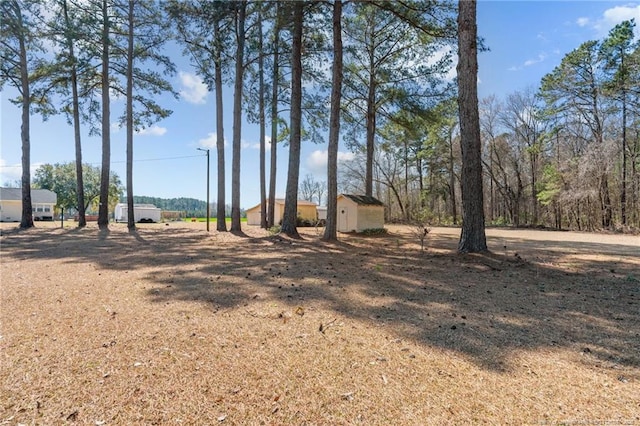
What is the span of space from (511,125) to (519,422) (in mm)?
29041

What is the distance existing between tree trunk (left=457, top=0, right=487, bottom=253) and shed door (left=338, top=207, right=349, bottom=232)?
968cm

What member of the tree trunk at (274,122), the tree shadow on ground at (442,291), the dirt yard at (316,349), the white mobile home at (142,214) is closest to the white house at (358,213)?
the tree trunk at (274,122)

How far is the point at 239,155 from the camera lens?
13.4 meters

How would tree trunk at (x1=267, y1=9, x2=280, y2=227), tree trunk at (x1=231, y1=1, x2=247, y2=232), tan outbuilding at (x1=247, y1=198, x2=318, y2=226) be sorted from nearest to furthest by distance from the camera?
tree trunk at (x1=231, y1=1, x2=247, y2=232) < tree trunk at (x1=267, y1=9, x2=280, y2=227) < tan outbuilding at (x1=247, y1=198, x2=318, y2=226)

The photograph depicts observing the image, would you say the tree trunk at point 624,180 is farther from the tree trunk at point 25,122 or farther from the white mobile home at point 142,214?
the white mobile home at point 142,214

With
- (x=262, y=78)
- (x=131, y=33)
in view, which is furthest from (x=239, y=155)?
(x=131, y=33)

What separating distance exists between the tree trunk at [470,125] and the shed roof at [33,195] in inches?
1702

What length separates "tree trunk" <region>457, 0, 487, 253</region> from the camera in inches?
272

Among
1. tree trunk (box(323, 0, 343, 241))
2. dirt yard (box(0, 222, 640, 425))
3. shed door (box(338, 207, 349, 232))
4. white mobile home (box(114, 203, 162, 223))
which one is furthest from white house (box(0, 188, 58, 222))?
dirt yard (box(0, 222, 640, 425))

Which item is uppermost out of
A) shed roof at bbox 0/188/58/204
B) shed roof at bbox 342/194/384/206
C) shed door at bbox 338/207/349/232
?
shed roof at bbox 0/188/58/204

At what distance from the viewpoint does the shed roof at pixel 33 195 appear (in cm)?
3324

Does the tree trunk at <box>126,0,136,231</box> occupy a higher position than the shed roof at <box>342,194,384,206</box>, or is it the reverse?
the tree trunk at <box>126,0,136,231</box>

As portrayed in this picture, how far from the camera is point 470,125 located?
7008 mm

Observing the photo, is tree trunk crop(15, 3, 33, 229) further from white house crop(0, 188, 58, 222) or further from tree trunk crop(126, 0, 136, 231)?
white house crop(0, 188, 58, 222)
